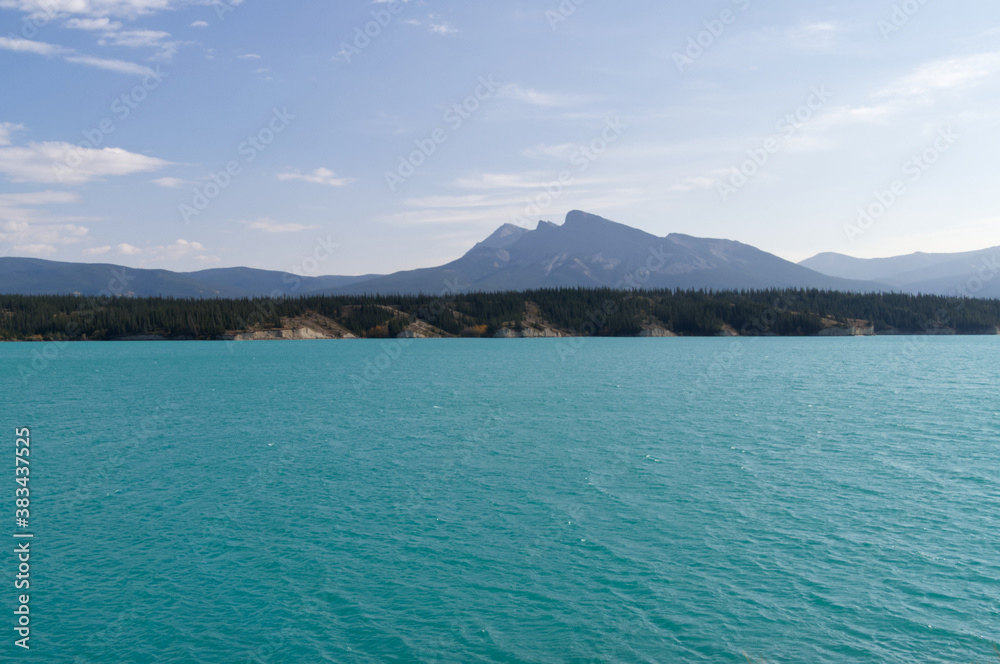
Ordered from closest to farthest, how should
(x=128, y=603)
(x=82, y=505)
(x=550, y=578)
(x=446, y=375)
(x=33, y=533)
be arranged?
1. (x=128, y=603)
2. (x=550, y=578)
3. (x=33, y=533)
4. (x=82, y=505)
5. (x=446, y=375)

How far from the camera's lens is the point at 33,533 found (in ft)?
74.6

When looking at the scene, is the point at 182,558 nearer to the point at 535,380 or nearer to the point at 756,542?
the point at 756,542

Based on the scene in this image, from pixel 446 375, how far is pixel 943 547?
6905 centimetres

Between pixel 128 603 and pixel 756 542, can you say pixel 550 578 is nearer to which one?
pixel 756 542

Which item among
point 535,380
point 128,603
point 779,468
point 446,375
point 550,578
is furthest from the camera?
point 446,375

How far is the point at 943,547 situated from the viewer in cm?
2103

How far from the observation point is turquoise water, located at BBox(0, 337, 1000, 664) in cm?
1573

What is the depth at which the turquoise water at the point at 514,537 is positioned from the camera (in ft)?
51.6

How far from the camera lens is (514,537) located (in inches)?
876

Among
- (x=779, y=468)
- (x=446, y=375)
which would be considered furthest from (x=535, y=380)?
(x=779, y=468)

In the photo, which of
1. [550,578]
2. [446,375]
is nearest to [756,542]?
[550,578]

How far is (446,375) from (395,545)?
64.9 meters

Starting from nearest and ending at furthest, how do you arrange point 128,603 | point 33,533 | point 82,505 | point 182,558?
point 128,603, point 182,558, point 33,533, point 82,505

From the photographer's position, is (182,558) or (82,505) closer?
(182,558)
